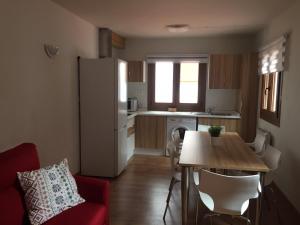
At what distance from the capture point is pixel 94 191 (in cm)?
220

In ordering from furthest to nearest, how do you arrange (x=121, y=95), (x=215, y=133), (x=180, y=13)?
(x=121, y=95), (x=180, y=13), (x=215, y=133)

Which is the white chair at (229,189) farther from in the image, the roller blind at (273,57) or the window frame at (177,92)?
the window frame at (177,92)

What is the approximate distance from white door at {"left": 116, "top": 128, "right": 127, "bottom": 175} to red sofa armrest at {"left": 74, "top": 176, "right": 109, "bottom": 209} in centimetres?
164

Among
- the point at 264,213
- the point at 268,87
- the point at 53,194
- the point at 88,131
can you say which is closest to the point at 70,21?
the point at 88,131

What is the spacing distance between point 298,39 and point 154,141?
10.2 ft

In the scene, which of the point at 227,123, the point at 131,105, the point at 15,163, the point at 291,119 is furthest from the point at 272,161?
the point at 131,105

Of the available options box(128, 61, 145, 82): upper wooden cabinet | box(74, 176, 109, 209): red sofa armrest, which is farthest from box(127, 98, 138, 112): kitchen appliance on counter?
box(74, 176, 109, 209): red sofa armrest

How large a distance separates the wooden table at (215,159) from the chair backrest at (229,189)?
22cm

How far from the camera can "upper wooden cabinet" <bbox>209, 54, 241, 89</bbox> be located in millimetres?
4903

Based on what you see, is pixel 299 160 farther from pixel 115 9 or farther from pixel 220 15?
pixel 115 9

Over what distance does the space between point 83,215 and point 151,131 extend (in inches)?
130

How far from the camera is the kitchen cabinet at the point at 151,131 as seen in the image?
5105mm

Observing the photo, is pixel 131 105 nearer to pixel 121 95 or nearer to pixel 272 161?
pixel 121 95

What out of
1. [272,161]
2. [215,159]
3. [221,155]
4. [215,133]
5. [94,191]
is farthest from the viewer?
[215,133]
